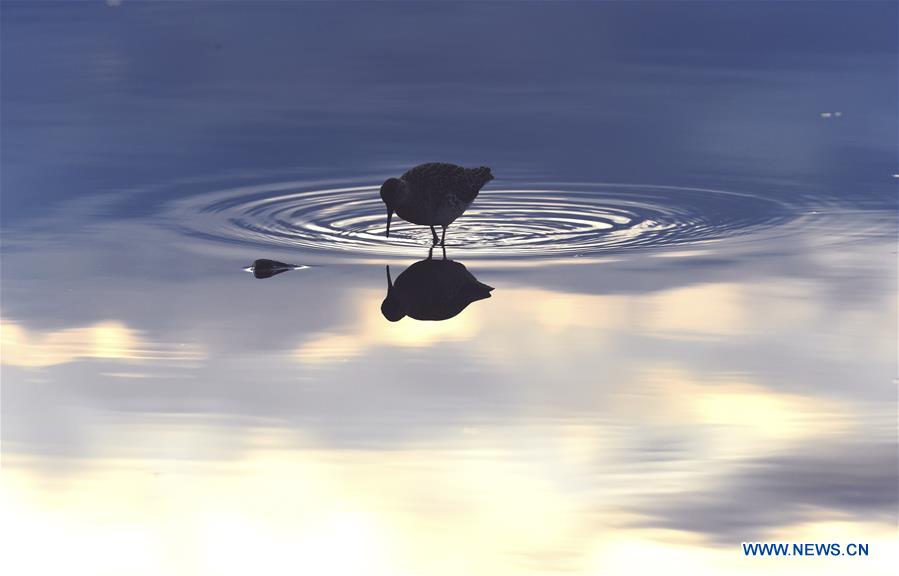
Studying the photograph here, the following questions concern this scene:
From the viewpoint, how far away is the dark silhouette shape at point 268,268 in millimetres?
12102

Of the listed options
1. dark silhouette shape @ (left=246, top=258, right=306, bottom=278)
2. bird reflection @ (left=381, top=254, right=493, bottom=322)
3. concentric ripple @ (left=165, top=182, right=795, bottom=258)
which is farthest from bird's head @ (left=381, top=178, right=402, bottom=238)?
dark silhouette shape @ (left=246, top=258, right=306, bottom=278)

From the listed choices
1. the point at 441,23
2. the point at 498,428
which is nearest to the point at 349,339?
the point at 498,428

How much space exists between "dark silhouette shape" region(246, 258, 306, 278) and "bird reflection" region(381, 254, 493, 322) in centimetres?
79

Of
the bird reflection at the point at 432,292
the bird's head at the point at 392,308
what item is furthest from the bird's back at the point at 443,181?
the bird's head at the point at 392,308

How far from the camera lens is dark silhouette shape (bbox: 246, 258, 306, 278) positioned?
12102 mm

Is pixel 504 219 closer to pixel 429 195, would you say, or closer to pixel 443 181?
pixel 443 181

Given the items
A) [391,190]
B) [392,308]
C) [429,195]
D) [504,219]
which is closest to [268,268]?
[391,190]

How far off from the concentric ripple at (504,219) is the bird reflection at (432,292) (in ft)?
2.02

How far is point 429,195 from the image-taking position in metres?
12.6

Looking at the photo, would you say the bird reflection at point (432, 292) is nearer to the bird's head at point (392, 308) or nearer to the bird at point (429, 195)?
the bird's head at point (392, 308)

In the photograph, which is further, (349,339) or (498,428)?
(349,339)

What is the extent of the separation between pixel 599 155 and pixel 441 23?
839cm

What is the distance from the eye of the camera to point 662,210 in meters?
14.0

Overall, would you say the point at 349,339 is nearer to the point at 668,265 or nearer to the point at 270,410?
the point at 270,410
